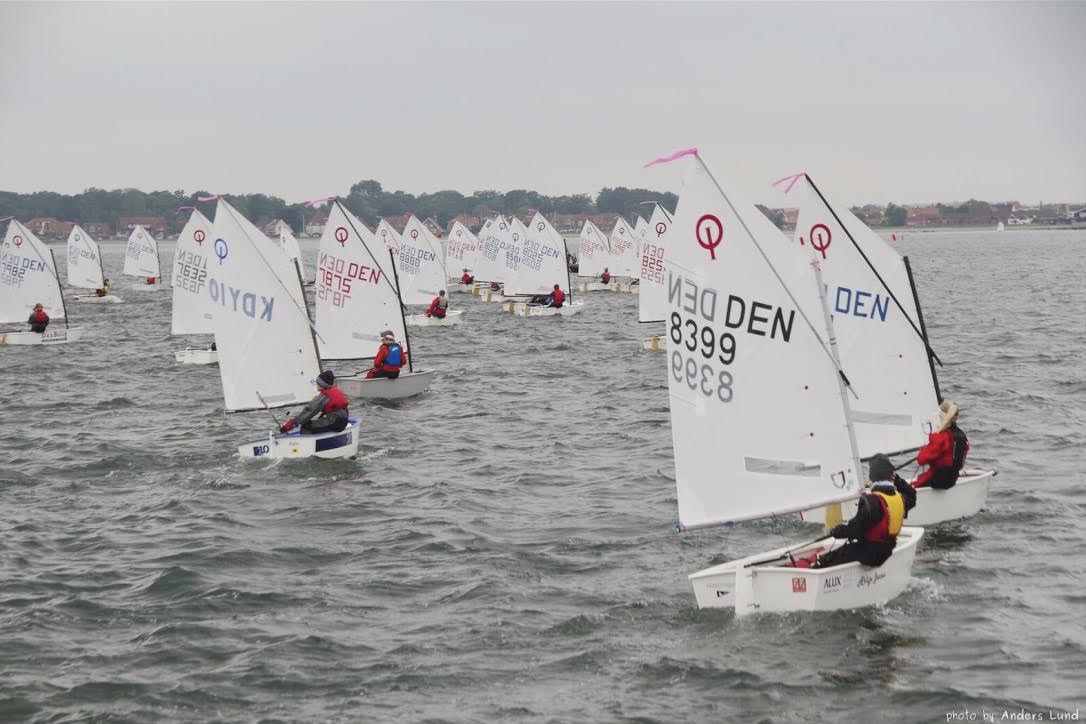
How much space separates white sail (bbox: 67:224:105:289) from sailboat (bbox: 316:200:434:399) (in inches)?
1494

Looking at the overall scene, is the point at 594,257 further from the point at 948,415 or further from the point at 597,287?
the point at 948,415

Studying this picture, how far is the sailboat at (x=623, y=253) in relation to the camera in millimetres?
73644

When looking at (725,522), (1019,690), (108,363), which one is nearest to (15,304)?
(108,363)

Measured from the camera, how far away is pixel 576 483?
20578 mm

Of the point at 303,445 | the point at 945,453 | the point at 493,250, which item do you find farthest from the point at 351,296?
the point at 493,250

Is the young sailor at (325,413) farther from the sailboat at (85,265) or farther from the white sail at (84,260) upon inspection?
the white sail at (84,260)

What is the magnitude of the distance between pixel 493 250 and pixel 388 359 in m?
36.8

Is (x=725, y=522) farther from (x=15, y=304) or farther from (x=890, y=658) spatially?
(x=15, y=304)

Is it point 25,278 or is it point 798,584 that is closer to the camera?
point 798,584

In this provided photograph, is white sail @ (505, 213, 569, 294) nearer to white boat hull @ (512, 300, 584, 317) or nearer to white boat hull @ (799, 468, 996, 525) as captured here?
white boat hull @ (512, 300, 584, 317)

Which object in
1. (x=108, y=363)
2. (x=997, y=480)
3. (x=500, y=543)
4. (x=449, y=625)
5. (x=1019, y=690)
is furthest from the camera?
(x=108, y=363)

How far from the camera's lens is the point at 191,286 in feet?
130

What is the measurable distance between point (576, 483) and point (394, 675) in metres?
8.60

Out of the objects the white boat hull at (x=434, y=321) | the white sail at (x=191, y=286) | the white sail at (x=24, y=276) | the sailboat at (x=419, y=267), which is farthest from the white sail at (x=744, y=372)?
the sailboat at (x=419, y=267)
